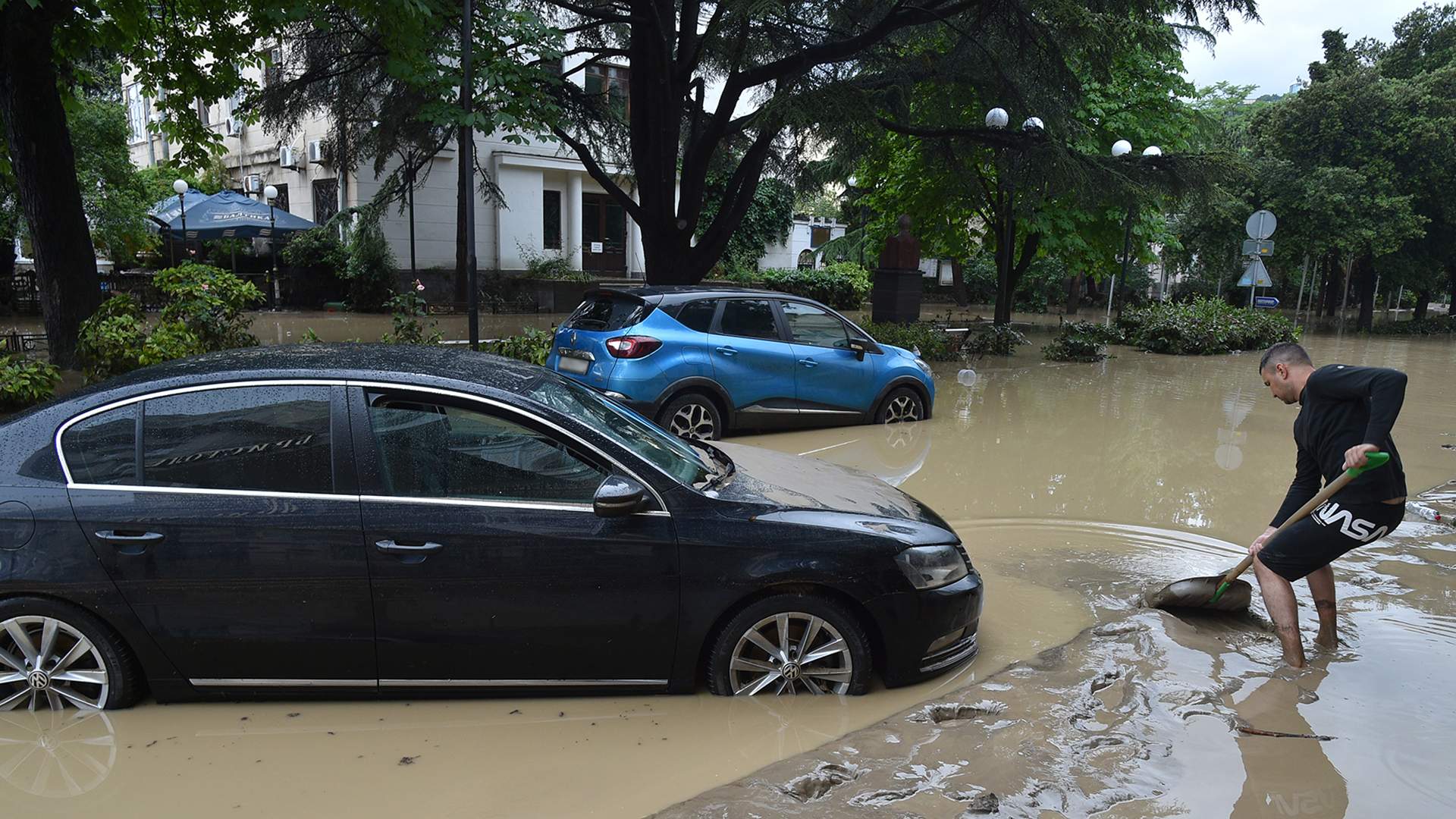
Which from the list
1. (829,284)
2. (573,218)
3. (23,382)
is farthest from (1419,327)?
(23,382)

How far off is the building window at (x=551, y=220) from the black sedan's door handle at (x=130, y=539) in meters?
27.3

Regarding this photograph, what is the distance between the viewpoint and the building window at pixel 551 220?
3009 centimetres

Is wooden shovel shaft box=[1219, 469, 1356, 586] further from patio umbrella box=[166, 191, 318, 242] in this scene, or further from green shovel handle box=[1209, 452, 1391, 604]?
patio umbrella box=[166, 191, 318, 242]

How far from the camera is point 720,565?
373cm

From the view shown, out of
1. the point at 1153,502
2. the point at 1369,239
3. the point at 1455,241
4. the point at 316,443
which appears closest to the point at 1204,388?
the point at 1153,502

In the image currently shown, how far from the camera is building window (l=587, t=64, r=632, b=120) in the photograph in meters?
18.4

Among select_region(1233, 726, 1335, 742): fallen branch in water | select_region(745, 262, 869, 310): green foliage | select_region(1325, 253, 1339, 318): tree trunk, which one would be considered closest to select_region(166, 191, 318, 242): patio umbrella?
select_region(745, 262, 869, 310): green foliage

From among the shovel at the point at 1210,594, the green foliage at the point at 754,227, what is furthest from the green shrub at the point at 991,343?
the shovel at the point at 1210,594

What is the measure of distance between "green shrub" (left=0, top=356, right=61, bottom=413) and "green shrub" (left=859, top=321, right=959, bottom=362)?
1232 cm

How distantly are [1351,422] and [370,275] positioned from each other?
2302 centimetres

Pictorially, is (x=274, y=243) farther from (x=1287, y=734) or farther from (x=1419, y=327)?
(x=1419, y=327)

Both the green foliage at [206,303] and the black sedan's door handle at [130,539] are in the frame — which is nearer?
the black sedan's door handle at [130,539]

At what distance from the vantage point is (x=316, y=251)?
24141mm

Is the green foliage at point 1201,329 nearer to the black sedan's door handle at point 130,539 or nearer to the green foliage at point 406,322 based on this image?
the green foliage at point 406,322
